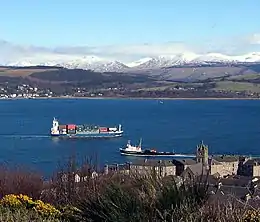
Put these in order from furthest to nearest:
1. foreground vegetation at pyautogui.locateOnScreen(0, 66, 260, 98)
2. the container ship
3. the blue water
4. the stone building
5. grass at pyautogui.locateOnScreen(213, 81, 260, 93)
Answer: foreground vegetation at pyautogui.locateOnScreen(0, 66, 260, 98) < grass at pyautogui.locateOnScreen(213, 81, 260, 93) < the container ship < the blue water < the stone building

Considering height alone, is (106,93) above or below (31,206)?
below

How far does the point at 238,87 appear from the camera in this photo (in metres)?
107

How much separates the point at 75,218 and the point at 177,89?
112 m

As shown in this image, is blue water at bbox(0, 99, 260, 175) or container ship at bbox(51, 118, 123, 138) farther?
container ship at bbox(51, 118, 123, 138)

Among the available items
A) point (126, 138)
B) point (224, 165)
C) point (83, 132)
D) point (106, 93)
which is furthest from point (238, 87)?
point (224, 165)

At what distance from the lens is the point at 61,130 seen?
161 feet

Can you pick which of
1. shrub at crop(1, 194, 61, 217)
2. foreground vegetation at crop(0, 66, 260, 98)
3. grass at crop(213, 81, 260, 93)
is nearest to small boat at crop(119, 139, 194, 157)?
shrub at crop(1, 194, 61, 217)

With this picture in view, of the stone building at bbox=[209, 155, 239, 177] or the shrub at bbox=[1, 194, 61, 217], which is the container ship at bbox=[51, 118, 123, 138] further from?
the shrub at bbox=[1, 194, 61, 217]

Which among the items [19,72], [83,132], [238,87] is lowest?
[83,132]

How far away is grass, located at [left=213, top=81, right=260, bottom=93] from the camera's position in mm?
105062

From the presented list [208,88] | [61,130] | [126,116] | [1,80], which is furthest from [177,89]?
[61,130]

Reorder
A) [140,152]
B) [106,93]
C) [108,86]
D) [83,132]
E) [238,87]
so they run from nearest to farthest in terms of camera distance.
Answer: [140,152], [83,132], [238,87], [106,93], [108,86]

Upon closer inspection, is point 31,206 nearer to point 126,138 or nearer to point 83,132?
point 126,138

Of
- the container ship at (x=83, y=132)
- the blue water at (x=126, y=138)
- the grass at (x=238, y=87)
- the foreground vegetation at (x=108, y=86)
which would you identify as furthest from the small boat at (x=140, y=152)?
the grass at (x=238, y=87)
